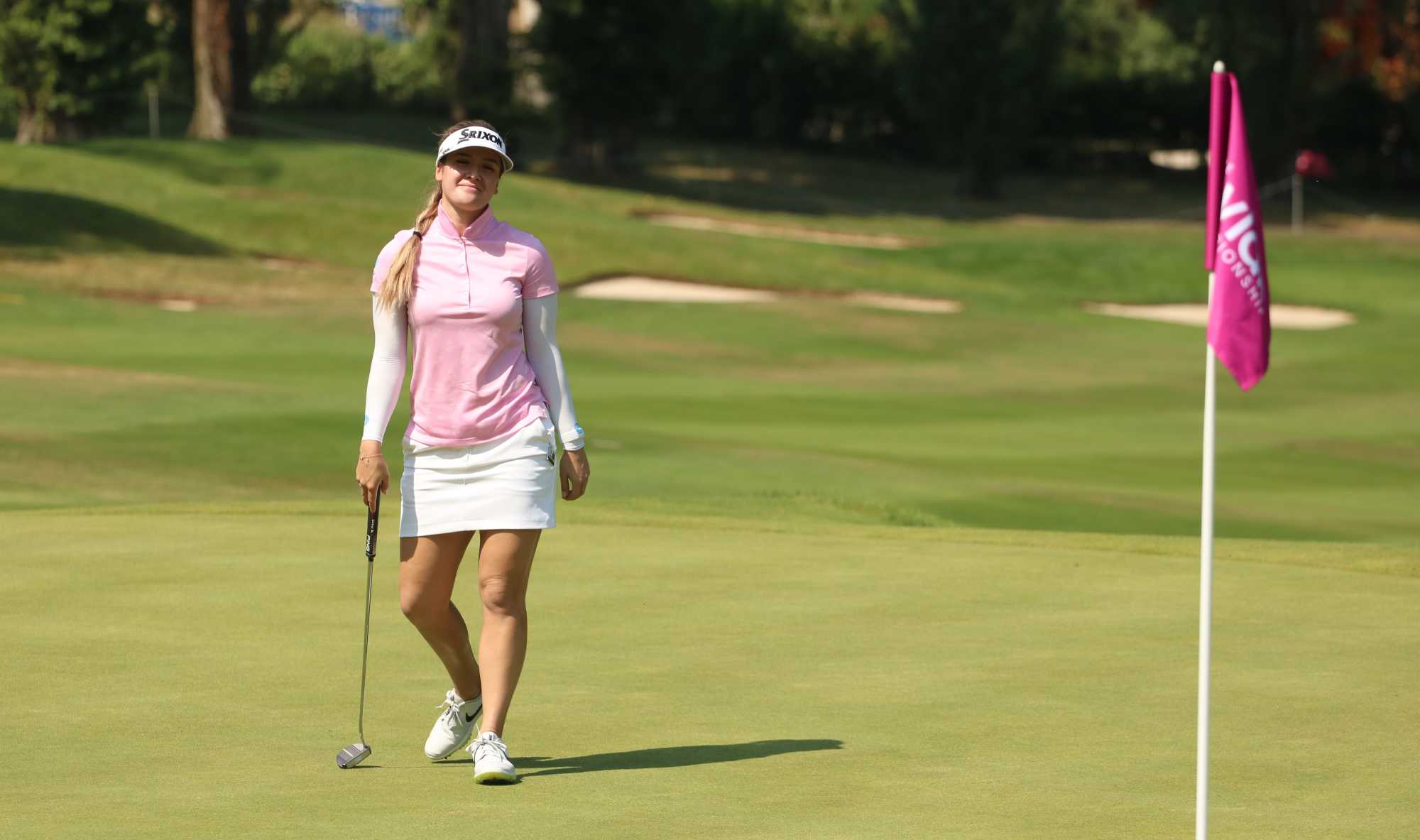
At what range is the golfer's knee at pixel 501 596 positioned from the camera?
23.4 feet

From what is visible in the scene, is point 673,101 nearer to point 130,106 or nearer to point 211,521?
point 130,106

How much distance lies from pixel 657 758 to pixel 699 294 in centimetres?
2742

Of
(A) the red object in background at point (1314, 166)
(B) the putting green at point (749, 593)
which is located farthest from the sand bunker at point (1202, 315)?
(A) the red object in background at point (1314, 166)

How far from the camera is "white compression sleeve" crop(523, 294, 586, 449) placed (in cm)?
716

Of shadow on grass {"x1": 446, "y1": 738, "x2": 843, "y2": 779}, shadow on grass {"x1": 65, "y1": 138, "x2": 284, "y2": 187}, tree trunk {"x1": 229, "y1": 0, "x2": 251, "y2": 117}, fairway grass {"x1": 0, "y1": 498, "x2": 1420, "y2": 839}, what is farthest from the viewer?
tree trunk {"x1": 229, "y1": 0, "x2": 251, "y2": 117}

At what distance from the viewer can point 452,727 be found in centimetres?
723

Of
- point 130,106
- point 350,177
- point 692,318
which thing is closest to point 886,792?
point 692,318

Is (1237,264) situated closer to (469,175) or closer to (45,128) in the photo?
(469,175)

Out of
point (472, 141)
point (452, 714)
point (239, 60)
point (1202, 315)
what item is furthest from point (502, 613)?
point (239, 60)

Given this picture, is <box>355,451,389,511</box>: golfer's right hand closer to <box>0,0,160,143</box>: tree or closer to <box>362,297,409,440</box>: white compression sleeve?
<box>362,297,409,440</box>: white compression sleeve

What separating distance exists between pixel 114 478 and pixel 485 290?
10.1m

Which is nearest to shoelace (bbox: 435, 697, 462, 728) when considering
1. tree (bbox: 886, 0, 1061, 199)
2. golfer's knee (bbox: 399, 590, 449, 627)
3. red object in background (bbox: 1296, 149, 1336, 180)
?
golfer's knee (bbox: 399, 590, 449, 627)

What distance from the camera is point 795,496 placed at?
15.6 metres

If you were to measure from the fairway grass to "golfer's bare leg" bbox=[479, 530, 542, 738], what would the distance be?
24 centimetres
